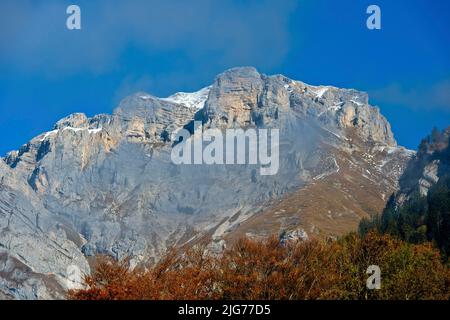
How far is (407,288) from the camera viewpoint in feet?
195

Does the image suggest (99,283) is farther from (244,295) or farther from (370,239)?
(370,239)

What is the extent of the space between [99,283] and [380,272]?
2709 centimetres

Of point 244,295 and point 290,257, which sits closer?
point 244,295

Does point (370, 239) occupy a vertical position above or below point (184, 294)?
above
